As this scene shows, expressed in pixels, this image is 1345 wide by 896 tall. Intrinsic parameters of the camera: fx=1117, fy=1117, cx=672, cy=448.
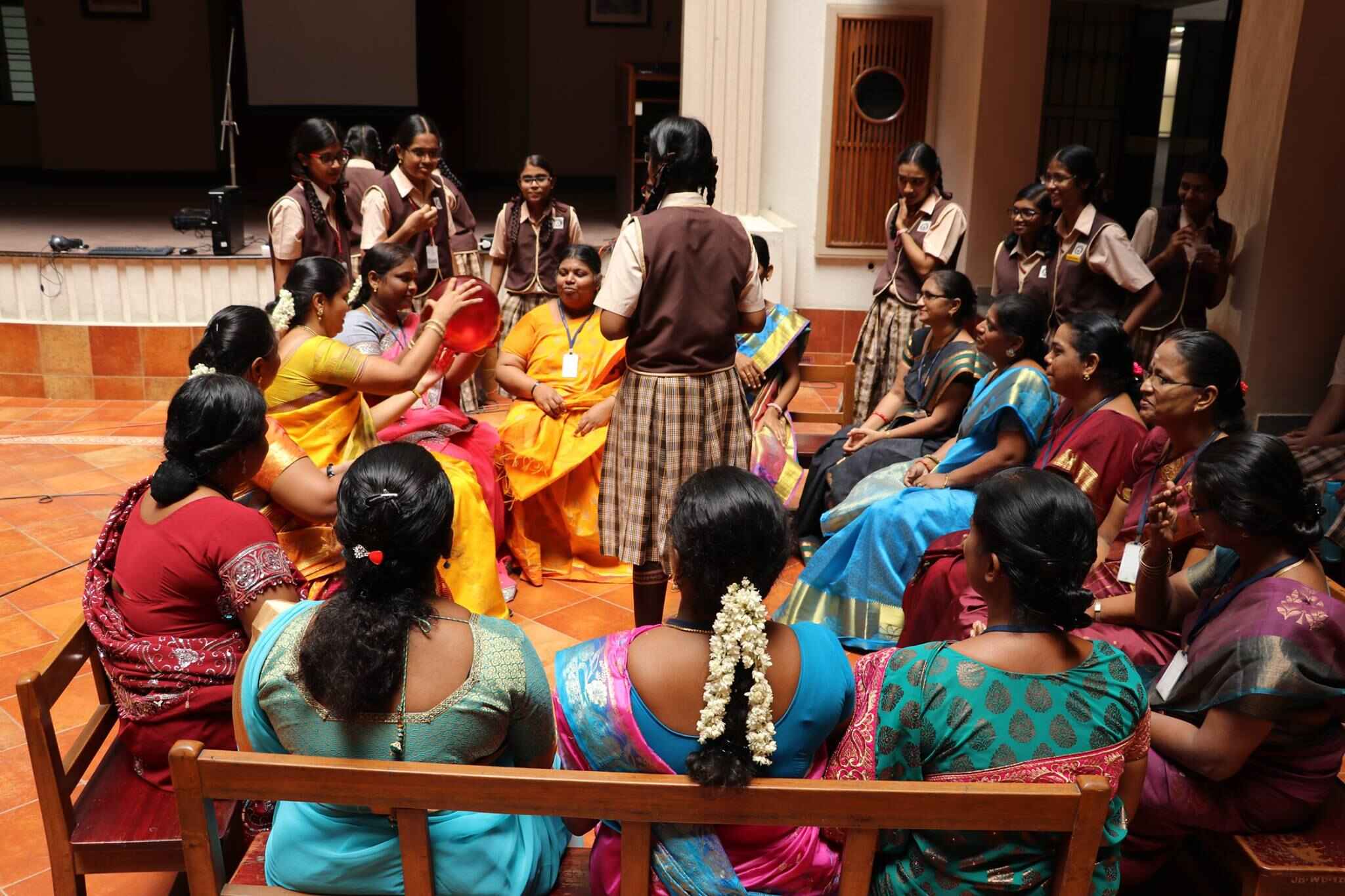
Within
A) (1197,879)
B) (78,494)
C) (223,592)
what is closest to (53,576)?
(78,494)

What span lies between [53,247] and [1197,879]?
6.38 meters

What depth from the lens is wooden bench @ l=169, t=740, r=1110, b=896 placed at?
4.84 feet

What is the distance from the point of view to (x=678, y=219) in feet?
9.92

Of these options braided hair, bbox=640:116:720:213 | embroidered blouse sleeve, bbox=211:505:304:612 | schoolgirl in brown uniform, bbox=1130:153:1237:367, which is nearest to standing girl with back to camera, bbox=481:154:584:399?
braided hair, bbox=640:116:720:213

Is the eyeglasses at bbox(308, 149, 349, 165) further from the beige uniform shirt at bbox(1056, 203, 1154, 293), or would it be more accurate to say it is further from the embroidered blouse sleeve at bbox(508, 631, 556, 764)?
the embroidered blouse sleeve at bbox(508, 631, 556, 764)

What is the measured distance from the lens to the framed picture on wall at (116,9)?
11.1m

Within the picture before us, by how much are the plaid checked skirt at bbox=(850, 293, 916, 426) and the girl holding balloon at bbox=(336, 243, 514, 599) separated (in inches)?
68.2

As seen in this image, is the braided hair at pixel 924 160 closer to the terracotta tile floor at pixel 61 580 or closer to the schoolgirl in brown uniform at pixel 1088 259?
the schoolgirl in brown uniform at pixel 1088 259

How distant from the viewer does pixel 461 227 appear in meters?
5.81

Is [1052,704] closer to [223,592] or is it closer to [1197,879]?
[1197,879]

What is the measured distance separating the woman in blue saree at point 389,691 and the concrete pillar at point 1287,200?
3742 mm

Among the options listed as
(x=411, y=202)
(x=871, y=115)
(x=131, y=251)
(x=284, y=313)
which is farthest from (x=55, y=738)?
(x=871, y=115)

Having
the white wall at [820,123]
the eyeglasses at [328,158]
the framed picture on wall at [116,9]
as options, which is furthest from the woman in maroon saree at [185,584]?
the framed picture on wall at [116,9]

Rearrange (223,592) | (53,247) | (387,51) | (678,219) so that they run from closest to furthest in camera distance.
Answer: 1. (223,592)
2. (678,219)
3. (53,247)
4. (387,51)
